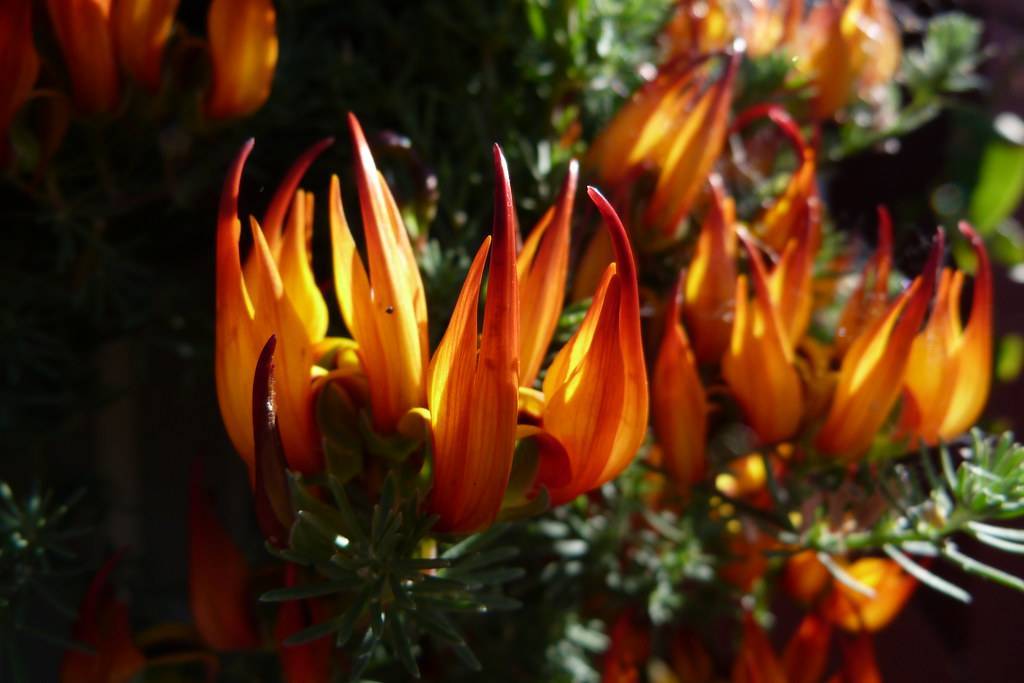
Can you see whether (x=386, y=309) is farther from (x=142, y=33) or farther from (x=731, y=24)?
(x=731, y=24)

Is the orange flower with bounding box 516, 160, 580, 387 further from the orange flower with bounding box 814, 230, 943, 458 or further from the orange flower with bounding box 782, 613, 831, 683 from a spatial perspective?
the orange flower with bounding box 782, 613, 831, 683

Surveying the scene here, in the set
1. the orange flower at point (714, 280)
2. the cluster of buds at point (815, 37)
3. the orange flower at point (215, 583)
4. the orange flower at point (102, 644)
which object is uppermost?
the cluster of buds at point (815, 37)

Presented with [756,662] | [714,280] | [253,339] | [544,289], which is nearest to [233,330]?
[253,339]

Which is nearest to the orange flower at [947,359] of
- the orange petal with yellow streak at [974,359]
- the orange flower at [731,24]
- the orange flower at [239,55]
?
the orange petal with yellow streak at [974,359]

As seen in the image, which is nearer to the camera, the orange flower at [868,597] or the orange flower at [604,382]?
the orange flower at [604,382]

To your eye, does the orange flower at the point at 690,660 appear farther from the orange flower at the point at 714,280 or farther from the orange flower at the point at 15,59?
the orange flower at the point at 15,59

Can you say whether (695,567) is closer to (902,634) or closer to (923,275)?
(923,275)
